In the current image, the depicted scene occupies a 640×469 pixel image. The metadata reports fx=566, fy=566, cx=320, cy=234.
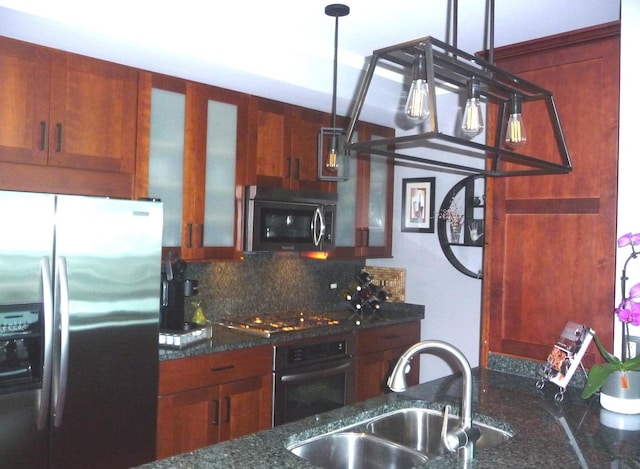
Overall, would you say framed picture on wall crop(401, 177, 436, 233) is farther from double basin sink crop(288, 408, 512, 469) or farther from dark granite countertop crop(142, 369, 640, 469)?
double basin sink crop(288, 408, 512, 469)

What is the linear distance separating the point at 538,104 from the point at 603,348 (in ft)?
3.47

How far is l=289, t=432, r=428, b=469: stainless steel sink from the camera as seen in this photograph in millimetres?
1817

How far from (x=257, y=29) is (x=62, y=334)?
5.83 feet

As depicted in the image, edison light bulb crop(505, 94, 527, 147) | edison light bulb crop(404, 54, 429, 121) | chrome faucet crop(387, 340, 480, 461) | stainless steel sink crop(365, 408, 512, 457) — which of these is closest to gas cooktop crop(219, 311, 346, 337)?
stainless steel sink crop(365, 408, 512, 457)

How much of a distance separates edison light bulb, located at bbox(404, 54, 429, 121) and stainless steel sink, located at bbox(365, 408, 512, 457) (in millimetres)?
1127

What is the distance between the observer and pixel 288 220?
143 inches

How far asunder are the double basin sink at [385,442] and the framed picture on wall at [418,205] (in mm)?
2305

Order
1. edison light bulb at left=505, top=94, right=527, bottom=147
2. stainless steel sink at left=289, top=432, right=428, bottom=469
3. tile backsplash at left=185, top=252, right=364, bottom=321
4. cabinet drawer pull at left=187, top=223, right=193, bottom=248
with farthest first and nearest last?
1. tile backsplash at left=185, top=252, right=364, bottom=321
2. cabinet drawer pull at left=187, top=223, right=193, bottom=248
3. stainless steel sink at left=289, top=432, right=428, bottom=469
4. edison light bulb at left=505, top=94, right=527, bottom=147

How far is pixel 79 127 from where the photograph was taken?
2719 millimetres

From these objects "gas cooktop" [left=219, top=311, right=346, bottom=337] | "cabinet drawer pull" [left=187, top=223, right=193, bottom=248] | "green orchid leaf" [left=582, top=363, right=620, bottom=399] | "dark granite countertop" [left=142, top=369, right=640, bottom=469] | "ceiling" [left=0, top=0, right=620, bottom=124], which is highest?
"ceiling" [left=0, top=0, right=620, bottom=124]

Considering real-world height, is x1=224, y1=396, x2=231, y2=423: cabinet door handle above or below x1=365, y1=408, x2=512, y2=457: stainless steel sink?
below

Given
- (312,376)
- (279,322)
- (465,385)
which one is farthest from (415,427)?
(279,322)

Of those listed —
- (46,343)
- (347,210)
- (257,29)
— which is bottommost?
(46,343)

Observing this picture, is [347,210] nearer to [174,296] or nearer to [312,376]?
[312,376]
